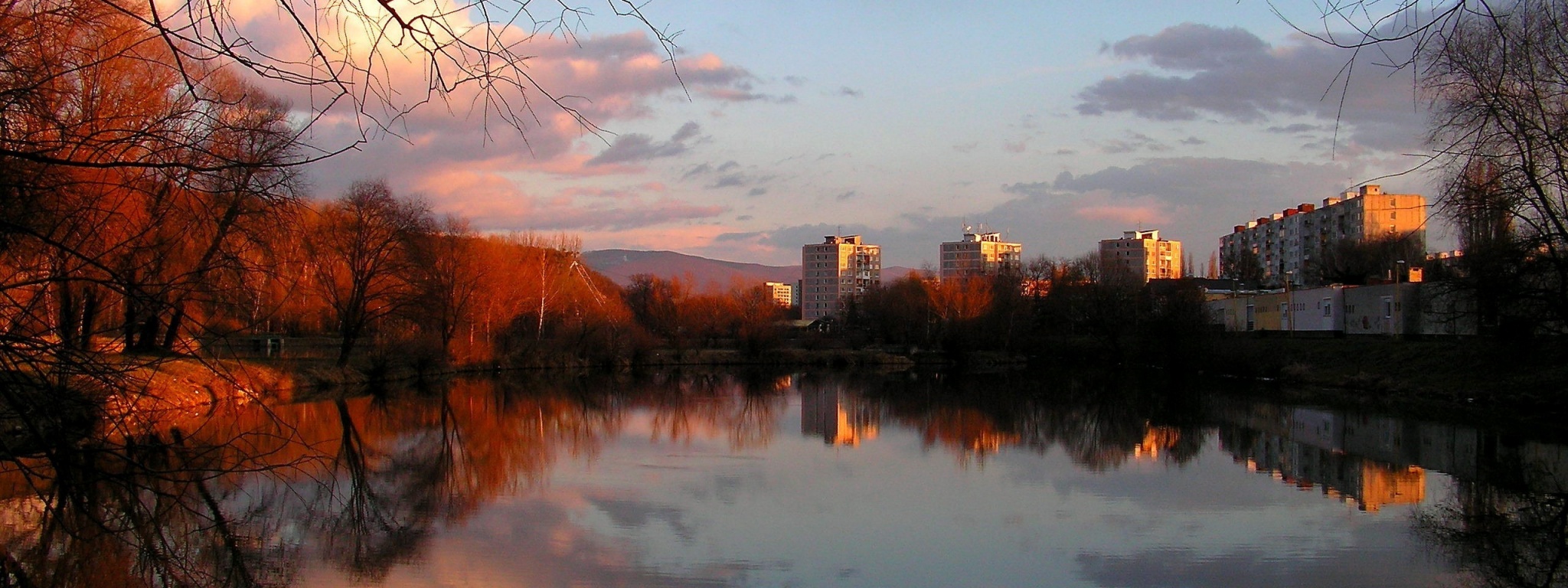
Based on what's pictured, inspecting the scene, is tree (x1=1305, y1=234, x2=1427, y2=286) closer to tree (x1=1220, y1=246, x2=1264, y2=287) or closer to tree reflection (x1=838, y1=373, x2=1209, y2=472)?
tree (x1=1220, y1=246, x2=1264, y2=287)

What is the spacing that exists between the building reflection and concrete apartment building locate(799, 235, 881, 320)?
9077cm

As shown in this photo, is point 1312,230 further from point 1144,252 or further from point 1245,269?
point 1144,252

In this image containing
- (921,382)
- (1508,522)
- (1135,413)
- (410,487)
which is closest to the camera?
(1508,522)

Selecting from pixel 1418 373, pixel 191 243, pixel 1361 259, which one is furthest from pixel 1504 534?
pixel 1361 259

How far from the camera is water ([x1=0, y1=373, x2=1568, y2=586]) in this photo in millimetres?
6512

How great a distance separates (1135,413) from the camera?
20188 mm

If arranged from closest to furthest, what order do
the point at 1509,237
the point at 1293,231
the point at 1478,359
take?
the point at 1509,237 → the point at 1478,359 → the point at 1293,231

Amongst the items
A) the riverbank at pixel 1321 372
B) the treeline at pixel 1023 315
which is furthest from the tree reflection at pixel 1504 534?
the treeline at pixel 1023 315

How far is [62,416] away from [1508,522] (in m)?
9.97

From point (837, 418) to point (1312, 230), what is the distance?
62187mm

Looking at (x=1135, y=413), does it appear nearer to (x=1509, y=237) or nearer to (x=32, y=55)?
(x=1509, y=237)

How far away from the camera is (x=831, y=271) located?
118562mm

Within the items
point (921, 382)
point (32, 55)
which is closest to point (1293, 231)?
point (921, 382)

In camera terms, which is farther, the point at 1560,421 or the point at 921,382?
the point at 921,382
